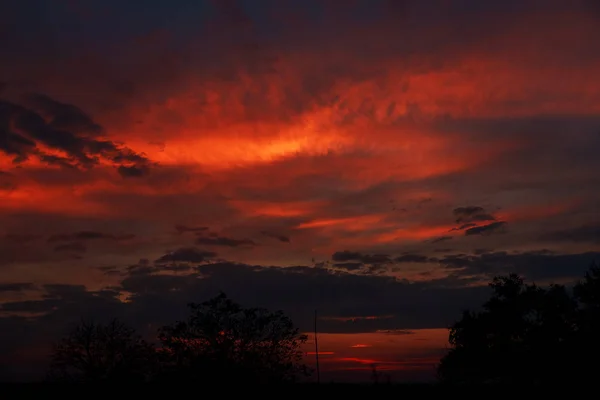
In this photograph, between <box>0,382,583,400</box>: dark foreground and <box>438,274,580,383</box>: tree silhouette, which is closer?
<box>0,382,583,400</box>: dark foreground

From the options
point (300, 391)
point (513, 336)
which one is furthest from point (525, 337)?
point (300, 391)

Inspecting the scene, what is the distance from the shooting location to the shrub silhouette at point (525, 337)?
65.1m

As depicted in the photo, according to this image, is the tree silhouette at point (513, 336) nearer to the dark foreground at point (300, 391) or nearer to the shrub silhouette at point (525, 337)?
the shrub silhouette at point (525, 337)

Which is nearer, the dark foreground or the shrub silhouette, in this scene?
the dark foreground

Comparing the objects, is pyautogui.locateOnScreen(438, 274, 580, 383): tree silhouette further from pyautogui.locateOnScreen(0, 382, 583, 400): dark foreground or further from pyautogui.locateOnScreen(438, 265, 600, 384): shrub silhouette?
pyautogui.locateOnScreen(0, 382, 583, 400): dark foreground

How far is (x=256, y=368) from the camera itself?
64625 millimetres

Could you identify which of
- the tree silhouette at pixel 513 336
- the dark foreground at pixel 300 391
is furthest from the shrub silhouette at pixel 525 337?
the dark foreground at pixel 300 391

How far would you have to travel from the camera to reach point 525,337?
250 feet

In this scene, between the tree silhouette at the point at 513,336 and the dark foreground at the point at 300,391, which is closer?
the dark foreground at the point at 300,391

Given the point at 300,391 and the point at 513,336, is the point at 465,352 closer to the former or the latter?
the point at 513,336

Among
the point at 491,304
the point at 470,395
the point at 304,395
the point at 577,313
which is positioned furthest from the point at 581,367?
the point at 304,395

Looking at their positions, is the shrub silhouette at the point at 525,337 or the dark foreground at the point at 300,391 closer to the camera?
the dark foreground at the point at 300,391

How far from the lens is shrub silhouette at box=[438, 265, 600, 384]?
65.1 m

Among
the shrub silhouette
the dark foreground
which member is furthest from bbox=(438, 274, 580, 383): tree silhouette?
the dark foreground
